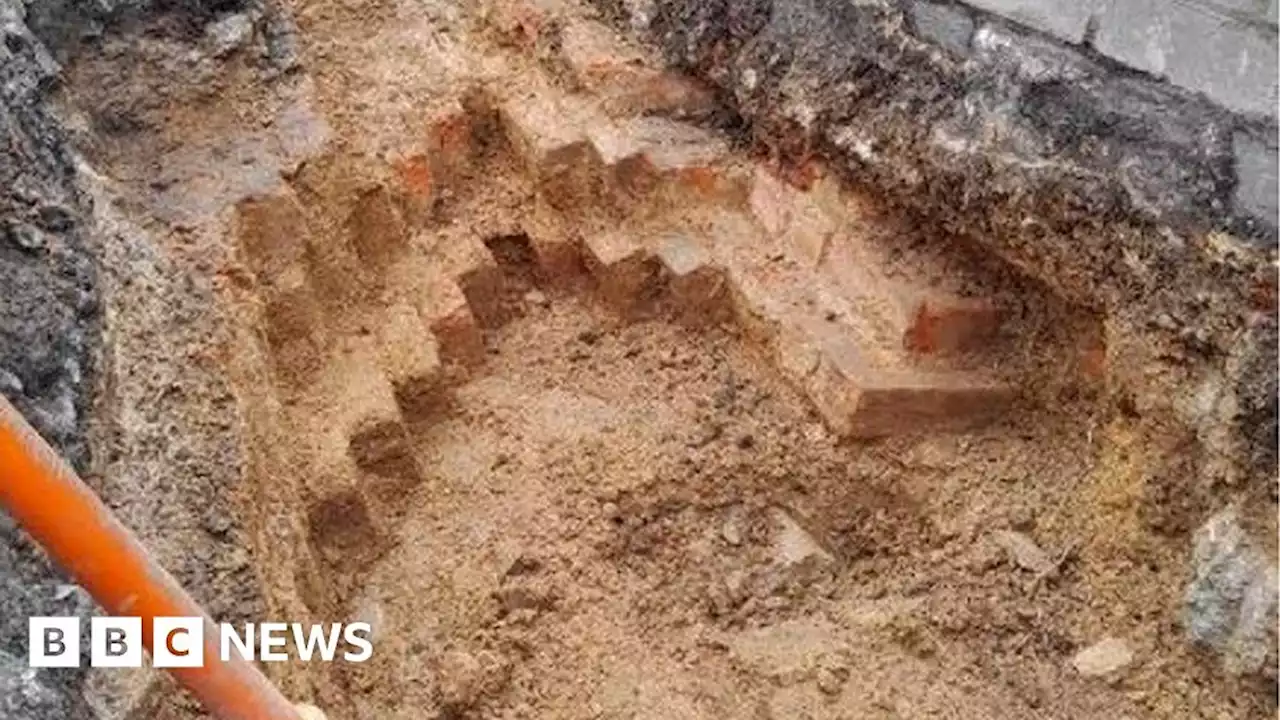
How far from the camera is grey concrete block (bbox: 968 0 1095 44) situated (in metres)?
2.17

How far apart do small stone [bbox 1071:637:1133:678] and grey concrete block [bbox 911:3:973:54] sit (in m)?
0.86

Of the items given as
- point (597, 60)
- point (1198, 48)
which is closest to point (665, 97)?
point (597, 60)

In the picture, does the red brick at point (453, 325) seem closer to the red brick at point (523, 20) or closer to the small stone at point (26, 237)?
the red brick at point (523, 20)

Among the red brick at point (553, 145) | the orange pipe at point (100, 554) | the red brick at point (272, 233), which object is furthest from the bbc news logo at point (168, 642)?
the red brick at point (553, 145)

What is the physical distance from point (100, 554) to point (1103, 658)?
1.43m

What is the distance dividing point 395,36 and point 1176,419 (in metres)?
1.61

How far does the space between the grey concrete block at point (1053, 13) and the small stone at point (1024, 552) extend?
723 mm

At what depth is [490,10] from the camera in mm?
3078

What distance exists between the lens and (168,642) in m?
1.38

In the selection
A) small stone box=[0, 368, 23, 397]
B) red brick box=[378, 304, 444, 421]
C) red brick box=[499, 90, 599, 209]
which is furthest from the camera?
red brick box=[499, 90, 599, 209]

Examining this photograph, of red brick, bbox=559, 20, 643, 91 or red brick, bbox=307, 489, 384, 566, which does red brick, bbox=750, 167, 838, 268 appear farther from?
red brick, bbox=307, 489, 384, 566

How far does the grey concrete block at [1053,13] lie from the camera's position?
217 centimetres

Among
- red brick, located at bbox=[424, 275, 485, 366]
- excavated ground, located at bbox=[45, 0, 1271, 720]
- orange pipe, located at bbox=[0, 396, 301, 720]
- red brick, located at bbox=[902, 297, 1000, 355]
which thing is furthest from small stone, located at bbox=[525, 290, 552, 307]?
orange pipe, located at bbox=[0, 396, 301, 720]

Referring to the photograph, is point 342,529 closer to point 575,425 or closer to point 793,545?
point 575,425
